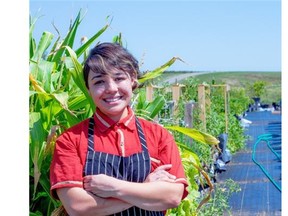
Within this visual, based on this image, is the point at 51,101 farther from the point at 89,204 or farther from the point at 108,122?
the point at 89,204

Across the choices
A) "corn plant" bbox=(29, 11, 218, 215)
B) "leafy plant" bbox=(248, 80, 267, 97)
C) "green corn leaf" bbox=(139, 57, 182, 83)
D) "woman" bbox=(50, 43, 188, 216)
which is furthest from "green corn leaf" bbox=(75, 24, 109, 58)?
"leafy plant" bbox=(248, 80, 267, 97)

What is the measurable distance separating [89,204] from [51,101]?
22.3 inches

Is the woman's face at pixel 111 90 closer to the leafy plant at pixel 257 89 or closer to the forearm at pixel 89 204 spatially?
the forearm at pixel 89 204

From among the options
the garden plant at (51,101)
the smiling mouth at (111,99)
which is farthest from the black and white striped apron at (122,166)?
the garden plant at (51,101)

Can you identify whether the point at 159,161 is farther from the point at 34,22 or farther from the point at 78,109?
the point at 34,22

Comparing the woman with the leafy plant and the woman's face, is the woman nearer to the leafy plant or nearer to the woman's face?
the woman's face

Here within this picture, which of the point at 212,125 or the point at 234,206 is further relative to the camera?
the point at 212,125

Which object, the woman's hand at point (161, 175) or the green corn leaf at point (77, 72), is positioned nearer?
the woman's hand at point (161, 175)

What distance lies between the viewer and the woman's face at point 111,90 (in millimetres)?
1625

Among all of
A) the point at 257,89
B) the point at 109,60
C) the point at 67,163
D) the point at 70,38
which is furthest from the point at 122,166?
the point at 257,89
